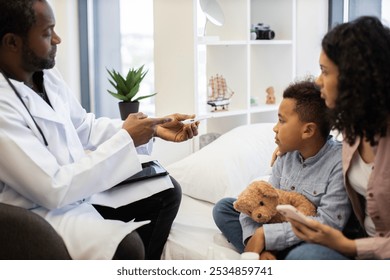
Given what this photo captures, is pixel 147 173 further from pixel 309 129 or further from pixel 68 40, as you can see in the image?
pixel 68 40

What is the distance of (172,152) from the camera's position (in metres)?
2.49

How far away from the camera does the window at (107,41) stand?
299 centimetres

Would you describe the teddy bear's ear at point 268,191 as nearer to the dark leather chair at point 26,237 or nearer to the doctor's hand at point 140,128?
the doctor's hand at point 140,128

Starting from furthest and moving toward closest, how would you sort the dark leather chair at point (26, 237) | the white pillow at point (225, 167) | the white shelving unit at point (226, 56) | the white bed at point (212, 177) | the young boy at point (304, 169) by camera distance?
the white shelving unit at point (226, 56) < the white pillow at point (225, 167) < the white bed at point (212, 177) < the young boy at point (304, 169) < the dark leather chair at point (26, 237)

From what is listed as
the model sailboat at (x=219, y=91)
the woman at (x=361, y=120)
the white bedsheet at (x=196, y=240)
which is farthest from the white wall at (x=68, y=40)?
the woman at (x=361, y=120)

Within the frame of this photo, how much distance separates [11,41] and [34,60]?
77mm

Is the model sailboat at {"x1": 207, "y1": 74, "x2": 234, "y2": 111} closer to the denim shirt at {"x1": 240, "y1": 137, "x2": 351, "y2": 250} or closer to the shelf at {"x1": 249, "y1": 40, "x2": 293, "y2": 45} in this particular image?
the shelf at {"x1": 249, "y1": 40, "x2": 293, "y2": 45}

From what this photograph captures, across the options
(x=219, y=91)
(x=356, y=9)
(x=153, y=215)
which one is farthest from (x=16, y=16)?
(x=356, y=9)

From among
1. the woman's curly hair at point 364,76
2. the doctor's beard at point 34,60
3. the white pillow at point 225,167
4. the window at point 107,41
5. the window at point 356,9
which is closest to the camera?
the woman's curly hair at point 364,76

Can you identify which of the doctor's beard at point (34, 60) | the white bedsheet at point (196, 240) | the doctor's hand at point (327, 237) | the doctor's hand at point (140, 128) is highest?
the doctor's beard at point (34, 60)

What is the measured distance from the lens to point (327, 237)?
1200 mm

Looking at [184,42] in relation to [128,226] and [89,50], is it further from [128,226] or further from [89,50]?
[128,226]

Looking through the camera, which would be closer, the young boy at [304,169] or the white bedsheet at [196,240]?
the young boy at [304,169]
